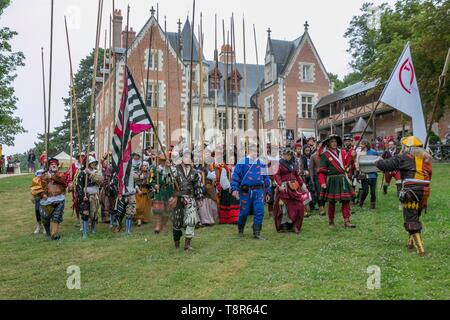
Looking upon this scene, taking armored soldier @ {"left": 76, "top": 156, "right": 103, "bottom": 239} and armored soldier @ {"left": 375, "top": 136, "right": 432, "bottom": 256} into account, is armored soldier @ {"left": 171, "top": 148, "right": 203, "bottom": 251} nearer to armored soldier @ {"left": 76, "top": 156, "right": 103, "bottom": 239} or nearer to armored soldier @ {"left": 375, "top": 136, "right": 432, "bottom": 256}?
armored soldier @ {"left": 76, "top": 156, "right": 103, "bottom": 239}

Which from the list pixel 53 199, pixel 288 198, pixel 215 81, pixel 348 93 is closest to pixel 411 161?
pixel 288 198

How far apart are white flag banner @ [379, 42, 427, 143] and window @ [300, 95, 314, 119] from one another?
105 ft

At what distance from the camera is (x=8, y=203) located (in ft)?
57.7

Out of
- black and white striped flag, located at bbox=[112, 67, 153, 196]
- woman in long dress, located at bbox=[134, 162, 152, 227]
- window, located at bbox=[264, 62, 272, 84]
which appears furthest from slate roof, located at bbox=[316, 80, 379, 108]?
black and white striped flag, located at bbox=[112, 67, 153, 196]

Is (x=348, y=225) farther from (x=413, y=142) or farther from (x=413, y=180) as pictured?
(x=413, y=142)

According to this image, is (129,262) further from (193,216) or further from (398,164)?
(398,164)

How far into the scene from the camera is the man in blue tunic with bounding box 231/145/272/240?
9.03m

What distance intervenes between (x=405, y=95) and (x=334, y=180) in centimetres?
A: 265

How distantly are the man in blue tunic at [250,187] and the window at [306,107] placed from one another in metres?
30.7

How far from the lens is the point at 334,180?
955 centimetres

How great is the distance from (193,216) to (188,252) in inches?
25.8

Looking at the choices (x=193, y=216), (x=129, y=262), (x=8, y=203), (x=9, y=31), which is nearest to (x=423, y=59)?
(x=193, y=216)

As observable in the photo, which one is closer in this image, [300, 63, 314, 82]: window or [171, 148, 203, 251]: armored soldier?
[171, 148, 203, 251]: armored soldier

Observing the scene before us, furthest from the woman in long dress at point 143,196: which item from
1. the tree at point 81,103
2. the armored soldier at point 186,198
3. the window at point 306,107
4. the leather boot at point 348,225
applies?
the tree at point 81,103
